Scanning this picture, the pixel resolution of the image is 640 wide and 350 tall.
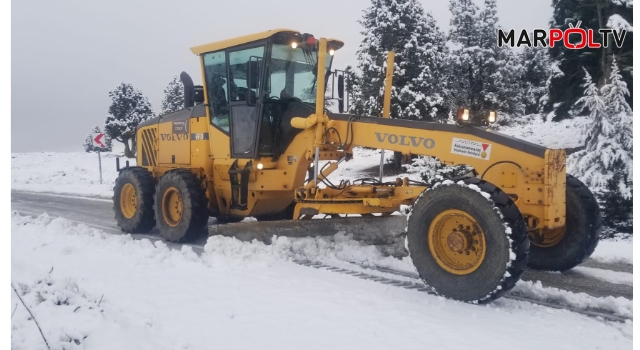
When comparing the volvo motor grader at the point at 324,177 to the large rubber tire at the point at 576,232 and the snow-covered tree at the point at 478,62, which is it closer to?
the large rubber tire at the point at 576,232

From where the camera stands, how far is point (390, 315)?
14.0ft

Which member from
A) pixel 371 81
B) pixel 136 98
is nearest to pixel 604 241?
pixel 371 81

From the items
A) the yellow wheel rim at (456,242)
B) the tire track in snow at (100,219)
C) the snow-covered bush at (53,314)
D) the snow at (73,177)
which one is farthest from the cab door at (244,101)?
the snow at (73,177)

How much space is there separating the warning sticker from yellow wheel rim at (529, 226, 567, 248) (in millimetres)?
1220

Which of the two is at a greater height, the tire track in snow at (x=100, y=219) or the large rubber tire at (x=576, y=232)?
the large rubber tire at (x=576, y=232)

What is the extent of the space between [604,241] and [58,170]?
20448mm

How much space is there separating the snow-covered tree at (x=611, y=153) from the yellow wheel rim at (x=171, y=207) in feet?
22.0

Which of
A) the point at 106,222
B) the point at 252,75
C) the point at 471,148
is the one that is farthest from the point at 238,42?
the point at 106,222

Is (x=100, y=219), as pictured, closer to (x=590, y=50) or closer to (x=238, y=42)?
(x=238, y=42)

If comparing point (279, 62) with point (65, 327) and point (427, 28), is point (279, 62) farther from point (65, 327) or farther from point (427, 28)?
point (427, 28)

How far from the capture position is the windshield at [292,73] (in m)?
7.45

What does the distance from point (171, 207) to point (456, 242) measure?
5.22 meters

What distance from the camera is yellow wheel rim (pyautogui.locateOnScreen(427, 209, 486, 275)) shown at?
4625mm

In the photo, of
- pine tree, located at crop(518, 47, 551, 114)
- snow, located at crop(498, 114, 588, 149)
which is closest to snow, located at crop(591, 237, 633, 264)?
snow, located at crop(498, 114, 588, 149)
